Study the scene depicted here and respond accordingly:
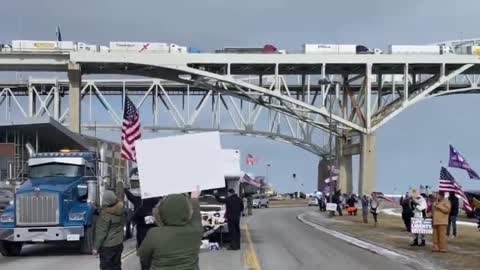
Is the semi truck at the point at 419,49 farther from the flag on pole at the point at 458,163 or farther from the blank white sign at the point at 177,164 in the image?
the blank white sign at the point at 177,164

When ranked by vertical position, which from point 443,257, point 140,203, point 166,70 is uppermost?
point 166,70

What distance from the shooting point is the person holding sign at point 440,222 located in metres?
23.3

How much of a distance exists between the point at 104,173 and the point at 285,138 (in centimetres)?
9193

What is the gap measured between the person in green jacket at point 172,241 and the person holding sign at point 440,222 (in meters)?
17.6

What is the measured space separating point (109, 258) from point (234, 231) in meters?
11.6

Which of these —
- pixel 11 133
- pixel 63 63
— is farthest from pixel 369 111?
pixel 11 133

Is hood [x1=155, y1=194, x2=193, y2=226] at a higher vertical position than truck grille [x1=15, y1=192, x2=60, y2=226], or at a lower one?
higher

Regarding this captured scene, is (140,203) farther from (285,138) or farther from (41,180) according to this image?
(285,138)

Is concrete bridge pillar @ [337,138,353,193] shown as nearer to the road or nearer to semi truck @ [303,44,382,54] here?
semi truck @ [303,44,382,54]

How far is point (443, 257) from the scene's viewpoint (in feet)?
72.9

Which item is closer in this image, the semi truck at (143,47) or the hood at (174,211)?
the hood at (174,211)

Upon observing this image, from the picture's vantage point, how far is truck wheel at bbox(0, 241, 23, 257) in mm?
22969

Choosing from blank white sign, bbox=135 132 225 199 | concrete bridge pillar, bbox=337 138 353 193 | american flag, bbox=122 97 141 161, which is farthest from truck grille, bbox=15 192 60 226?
concrete bridge pillar, bbox=337 138 353 193

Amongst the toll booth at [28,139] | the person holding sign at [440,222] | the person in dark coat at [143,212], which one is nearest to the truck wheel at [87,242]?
the person in dark coat at [143,212]
